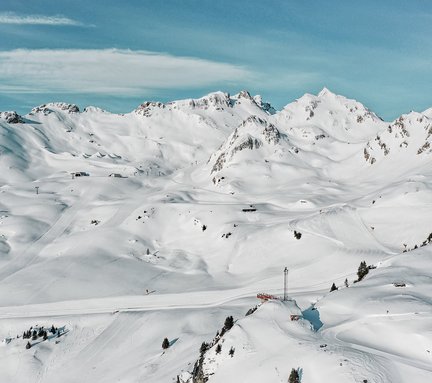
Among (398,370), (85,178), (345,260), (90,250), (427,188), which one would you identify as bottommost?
(398,370)

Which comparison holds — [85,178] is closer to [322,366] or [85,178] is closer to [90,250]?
[90,250]

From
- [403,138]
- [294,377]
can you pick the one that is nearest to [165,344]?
[294,377]

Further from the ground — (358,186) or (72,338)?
Result: (358,186)

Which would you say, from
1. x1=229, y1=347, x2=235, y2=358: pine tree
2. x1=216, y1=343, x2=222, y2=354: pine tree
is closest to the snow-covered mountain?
x1=229, y1=347, x2=235, y2=358: pine tree

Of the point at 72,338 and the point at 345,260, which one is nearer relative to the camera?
the point at 72,338

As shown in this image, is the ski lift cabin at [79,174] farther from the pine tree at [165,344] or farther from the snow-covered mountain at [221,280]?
the pine tree at [165,344]

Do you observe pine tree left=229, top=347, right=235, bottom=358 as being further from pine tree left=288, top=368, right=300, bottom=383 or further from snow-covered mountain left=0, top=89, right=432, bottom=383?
pine tree left=288, top=368, right=300, bottom=383

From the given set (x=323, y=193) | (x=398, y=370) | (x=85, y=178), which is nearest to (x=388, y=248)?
(x=398, y=370)

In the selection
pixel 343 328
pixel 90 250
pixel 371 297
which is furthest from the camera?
pixel 90 250

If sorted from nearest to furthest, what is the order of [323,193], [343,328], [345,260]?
[343,328], [345,260], [323,193]
